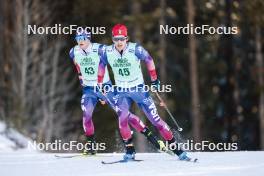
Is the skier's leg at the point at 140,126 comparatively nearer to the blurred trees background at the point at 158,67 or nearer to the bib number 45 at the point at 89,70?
the bib number 45 at the point at 89,70

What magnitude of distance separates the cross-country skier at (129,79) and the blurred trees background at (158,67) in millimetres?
1447

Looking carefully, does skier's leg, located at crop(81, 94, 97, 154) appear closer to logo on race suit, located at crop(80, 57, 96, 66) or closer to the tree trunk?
logo on race suit, located at crop(80, 57, 96, 66)

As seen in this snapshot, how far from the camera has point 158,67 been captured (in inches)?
915

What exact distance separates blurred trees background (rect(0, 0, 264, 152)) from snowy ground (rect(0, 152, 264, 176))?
1517 millimetres

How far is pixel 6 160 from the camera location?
10.3 m

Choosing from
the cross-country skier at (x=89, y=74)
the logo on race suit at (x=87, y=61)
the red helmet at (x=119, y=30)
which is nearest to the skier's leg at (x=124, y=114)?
the cross-country skier at (x=89, y=74)

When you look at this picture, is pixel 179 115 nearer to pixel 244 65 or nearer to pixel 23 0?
pixel 244 65

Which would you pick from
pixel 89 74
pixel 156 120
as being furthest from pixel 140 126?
pixel 89 74

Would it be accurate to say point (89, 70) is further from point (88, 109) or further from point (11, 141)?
point (11, 141)

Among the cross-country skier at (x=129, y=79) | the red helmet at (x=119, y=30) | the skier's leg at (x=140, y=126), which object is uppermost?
the red helmet at (x=119, y=30)

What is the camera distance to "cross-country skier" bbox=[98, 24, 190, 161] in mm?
9867

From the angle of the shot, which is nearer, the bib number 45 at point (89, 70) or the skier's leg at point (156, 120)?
the skier's leg at point (156, 120)

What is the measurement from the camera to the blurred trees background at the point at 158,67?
57.2ft

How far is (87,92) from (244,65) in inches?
631
